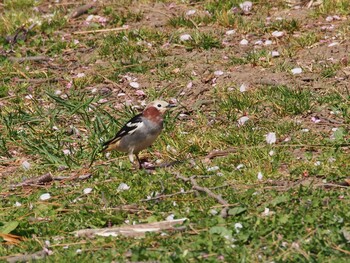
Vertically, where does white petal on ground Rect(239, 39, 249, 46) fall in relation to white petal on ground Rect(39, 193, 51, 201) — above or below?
below

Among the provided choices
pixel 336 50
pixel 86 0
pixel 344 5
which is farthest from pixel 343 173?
pixel 86 0

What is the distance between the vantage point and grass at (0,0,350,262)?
7.25m

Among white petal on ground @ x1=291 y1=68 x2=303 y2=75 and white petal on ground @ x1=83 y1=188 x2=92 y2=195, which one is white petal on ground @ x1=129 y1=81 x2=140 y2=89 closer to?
white petal on ground @ x1=291 y1=68 x2=303 y2=75

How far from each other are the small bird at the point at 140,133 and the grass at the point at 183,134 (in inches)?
7.8

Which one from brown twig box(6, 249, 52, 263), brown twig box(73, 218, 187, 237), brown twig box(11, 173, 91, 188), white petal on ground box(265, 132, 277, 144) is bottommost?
white petal on ground box(265, 132, 277, 144)

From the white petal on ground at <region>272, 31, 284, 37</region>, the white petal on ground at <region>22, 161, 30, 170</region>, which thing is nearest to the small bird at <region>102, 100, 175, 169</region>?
the white petal on ground at <region>22, 161, 30, 170</region>

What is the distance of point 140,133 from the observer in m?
9.32

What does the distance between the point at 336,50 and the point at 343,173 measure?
385cm

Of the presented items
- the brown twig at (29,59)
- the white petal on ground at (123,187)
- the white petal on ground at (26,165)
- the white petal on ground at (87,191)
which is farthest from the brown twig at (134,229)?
the brown twig at (29,59)

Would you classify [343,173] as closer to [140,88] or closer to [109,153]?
[109,153]

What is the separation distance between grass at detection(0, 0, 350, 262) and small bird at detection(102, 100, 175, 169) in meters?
0.20

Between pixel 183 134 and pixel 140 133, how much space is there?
0.93 metres

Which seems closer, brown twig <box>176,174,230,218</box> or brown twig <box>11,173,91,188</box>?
brown twig <box>176,174,230,218</box>

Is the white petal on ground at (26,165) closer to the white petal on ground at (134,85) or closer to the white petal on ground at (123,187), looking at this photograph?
the white petal on ground at (123,187)
